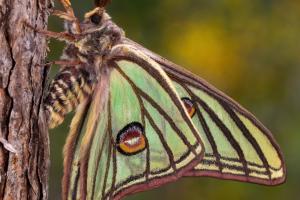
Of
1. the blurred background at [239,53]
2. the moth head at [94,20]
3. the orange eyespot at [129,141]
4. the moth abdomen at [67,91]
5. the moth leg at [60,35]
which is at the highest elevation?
the blurred background at [239,53]

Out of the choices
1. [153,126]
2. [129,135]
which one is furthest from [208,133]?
[129,135]

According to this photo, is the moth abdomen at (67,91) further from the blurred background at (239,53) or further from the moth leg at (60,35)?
the blurred background at (239,53)

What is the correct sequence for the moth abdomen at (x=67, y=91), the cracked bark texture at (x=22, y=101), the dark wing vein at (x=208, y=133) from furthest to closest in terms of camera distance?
the dark wing vein at (x=208, y=133), the moth abdomen at (x=67, y=91), the cracked bark texture at (x=22, y=101)

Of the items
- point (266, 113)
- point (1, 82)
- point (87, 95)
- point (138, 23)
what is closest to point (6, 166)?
point (1, 82)

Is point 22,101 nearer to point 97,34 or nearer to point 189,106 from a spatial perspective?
point 97,34

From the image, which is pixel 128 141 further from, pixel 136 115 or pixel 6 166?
pixel 6 166

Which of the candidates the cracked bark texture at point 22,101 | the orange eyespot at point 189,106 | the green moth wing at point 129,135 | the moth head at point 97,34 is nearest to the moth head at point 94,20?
the moth head at point 97,34

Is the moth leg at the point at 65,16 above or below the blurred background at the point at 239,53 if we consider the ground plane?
below
